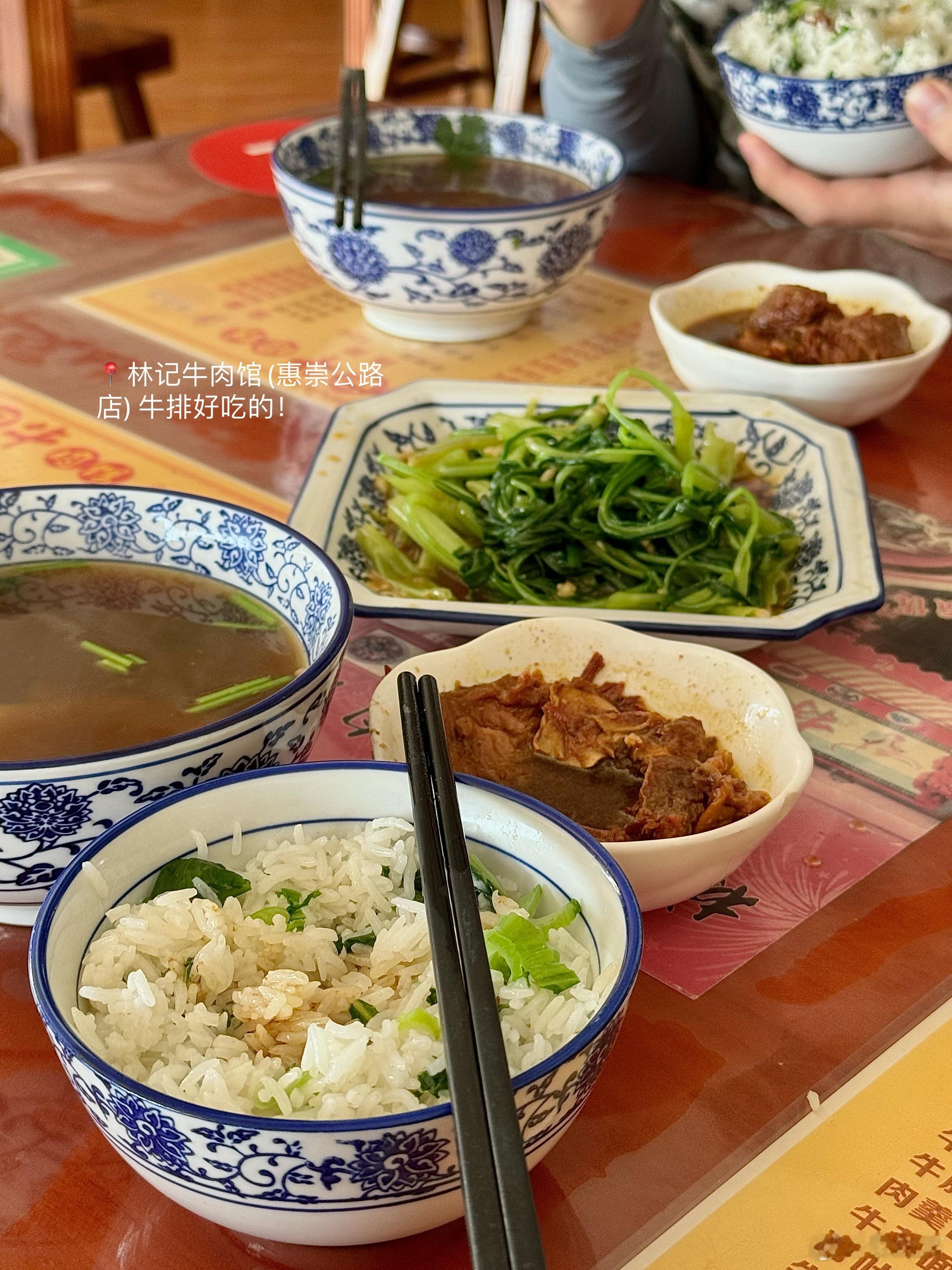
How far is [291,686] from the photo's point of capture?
0.89 metres

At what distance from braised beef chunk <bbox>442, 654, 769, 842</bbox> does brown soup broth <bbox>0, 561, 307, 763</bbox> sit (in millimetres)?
183

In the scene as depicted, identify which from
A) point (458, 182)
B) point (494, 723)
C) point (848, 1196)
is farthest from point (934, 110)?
point (848, 1196)

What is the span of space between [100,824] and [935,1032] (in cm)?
60

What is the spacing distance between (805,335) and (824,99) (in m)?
0.34

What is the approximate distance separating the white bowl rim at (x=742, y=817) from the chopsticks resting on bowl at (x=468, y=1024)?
51mm

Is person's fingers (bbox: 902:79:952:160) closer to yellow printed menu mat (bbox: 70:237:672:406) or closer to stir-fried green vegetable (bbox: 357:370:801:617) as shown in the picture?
yellow printed menu mat (bbox: 70:237:672:406)

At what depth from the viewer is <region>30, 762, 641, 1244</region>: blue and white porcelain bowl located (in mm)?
623

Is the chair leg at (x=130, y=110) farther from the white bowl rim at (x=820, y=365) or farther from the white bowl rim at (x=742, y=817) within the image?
the white bowl rim at (x=742, y=817)

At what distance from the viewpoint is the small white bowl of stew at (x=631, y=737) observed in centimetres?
98

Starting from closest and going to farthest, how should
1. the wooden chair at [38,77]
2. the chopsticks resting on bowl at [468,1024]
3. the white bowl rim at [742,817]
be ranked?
the chopsticks resting on bowl at [468,1024] → the white bowl rim at [742,817] → the wooden chair at [38,77]

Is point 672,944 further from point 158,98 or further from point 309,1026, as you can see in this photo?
point 158,98

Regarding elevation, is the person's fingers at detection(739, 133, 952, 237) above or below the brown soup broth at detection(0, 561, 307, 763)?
above

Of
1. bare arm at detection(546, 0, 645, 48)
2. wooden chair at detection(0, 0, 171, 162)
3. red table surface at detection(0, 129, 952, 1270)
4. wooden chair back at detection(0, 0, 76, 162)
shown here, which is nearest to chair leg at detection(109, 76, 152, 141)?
wooden chair at detection(0, 0, 171, 162)

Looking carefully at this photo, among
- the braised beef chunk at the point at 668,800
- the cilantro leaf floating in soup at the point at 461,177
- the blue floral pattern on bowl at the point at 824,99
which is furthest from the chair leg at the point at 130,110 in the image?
the braised beef chunk at the point at 668,800
